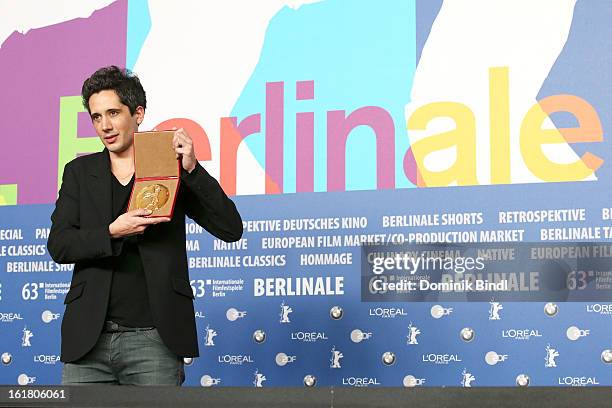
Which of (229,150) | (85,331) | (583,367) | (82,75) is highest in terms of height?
(82,75)

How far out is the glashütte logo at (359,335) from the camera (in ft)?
12.4

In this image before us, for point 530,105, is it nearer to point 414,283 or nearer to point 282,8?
point 414,283

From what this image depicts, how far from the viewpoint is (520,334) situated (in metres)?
3.60

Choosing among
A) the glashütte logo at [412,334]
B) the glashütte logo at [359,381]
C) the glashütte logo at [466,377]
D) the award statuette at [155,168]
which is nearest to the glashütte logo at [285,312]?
the glashütte logo at [359,381]

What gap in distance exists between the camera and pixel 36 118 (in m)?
4.44

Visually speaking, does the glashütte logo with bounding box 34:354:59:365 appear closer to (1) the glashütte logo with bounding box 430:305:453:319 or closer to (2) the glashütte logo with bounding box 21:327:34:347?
(2) the glashütte logo with bounding box 21:327:34:347

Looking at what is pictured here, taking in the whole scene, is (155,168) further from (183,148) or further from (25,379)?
(25,379)

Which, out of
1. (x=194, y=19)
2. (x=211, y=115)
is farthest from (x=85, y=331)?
(x=194, y=19)

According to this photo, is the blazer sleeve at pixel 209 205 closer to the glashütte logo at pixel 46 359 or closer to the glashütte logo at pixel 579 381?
the glashütte logo at pixel 579 381

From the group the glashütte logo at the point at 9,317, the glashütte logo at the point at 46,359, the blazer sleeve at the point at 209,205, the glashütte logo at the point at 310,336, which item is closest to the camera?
the blazer sleeve at the point at 209,205

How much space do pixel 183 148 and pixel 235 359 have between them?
1.93 m

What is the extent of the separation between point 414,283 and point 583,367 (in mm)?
725

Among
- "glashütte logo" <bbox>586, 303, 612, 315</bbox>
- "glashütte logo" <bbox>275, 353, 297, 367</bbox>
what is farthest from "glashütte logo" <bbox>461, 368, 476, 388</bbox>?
"glashütte logo" <bbox>275, 353, 297, 367</bbox>

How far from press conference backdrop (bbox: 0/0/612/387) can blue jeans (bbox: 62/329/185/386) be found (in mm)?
1699
